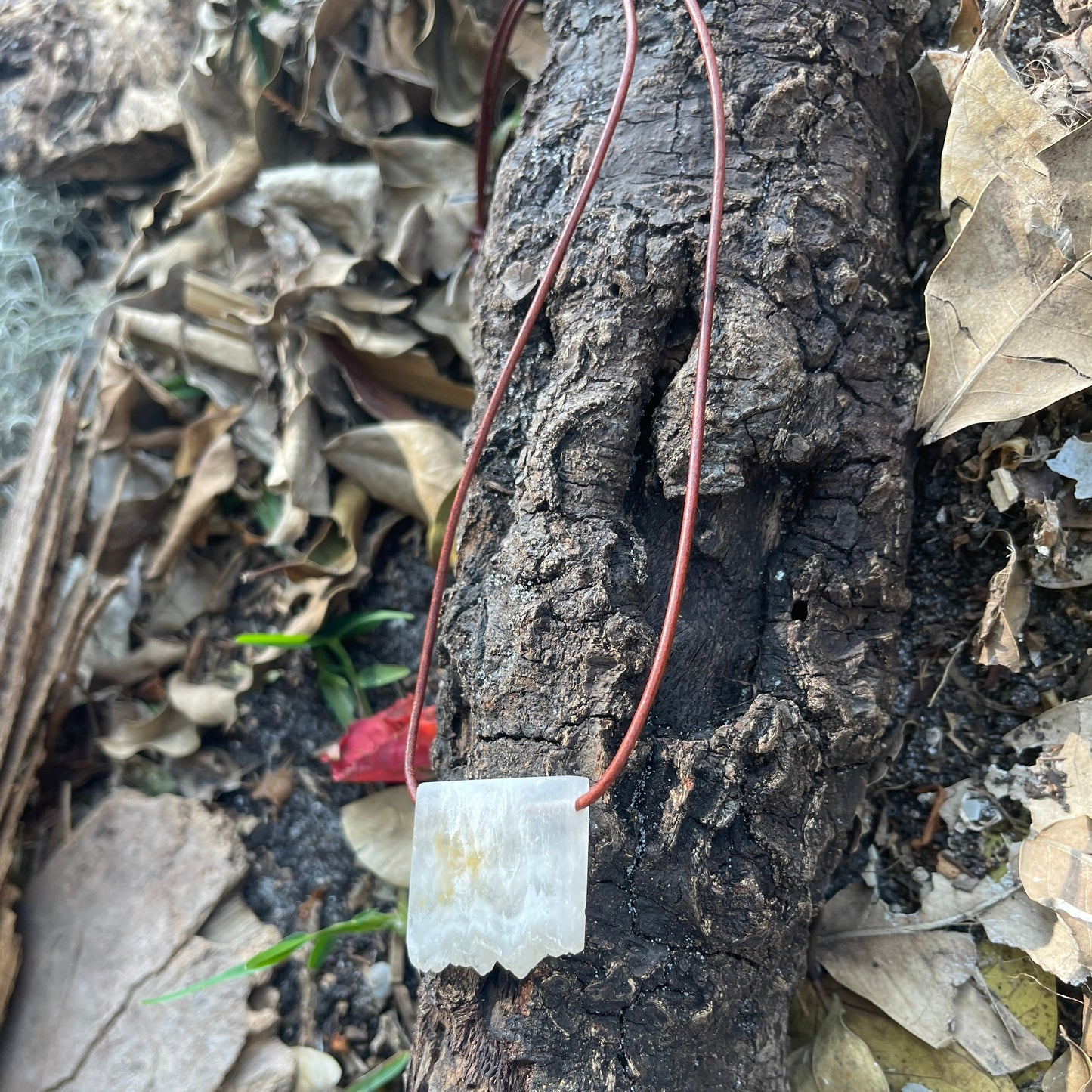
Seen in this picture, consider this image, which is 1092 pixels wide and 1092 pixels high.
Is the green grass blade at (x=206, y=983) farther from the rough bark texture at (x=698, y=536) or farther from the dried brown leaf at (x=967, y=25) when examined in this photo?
the dried brown leaf at (x=967, y=25)

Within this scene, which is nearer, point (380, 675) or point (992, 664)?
point (992, 664)

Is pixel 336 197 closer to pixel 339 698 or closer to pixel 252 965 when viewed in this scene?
pixel 339 698

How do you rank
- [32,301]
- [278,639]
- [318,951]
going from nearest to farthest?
[318,951] < [278,639] < [32,301]

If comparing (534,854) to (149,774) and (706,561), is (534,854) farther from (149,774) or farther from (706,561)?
(149,774)

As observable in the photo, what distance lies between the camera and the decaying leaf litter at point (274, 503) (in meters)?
1.24

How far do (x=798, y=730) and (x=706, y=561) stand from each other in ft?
0.61

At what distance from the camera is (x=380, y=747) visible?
3.92 feet

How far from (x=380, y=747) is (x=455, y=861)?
0.43m

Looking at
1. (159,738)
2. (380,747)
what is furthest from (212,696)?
(380,747)

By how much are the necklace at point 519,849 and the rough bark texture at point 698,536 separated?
0.13ft

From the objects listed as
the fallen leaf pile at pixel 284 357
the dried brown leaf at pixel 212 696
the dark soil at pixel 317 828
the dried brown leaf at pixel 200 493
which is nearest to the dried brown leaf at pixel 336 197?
the fallen leaf pile at pixel 284 357

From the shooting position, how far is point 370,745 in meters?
1.20

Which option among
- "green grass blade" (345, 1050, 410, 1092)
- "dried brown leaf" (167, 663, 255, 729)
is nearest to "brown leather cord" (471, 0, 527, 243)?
"dried brown leaf" (167, 663, 255, 729)

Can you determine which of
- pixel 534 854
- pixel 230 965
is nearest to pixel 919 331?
pixel 534 854
